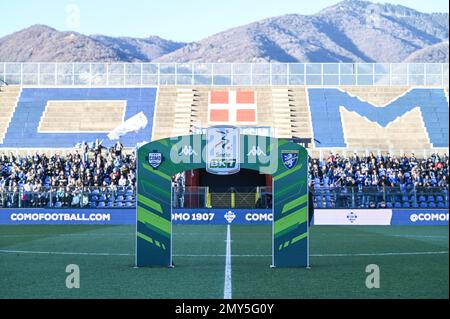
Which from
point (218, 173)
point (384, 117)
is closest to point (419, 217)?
point (384, 117)

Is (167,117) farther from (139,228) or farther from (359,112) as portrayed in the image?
(139,228)

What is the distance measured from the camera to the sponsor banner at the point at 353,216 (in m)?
41.3

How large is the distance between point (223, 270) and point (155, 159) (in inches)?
97.9

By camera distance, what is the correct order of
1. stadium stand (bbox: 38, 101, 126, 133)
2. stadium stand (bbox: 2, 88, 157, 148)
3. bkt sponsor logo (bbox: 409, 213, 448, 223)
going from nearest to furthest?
bkt sponsor logo (bbox: 409, 213, 448, 223)
stadium stand (bbox: 2, 88, 157, 148)
stadium stand (bbox: 38, 101, 126, 133)

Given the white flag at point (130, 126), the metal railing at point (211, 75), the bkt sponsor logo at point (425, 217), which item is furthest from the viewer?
the metal railing at point (211, 75)

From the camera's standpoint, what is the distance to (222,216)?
137 feet

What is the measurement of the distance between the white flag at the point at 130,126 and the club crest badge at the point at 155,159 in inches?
1676

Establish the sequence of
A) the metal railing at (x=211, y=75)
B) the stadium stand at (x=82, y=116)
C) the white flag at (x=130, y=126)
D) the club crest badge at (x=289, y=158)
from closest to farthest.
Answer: the club crest badge at (x=289, y=158)
the white flag at (x=130, y=126)
the stadium stand at (x=82, y=116)
the metal railing at (x=211, y=75)

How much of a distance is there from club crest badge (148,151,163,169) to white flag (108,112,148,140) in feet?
140

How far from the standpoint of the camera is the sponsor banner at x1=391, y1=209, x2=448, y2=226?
136 feet

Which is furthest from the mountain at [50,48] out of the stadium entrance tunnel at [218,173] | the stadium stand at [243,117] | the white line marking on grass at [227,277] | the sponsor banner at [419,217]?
the stadium entrance tunnel at [218,173]

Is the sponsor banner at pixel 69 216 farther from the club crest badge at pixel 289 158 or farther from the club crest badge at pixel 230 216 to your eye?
the club crest badge at pixel 289 158

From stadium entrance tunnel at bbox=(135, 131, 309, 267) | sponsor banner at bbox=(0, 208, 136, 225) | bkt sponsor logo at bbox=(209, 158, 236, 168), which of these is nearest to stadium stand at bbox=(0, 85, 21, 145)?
sponsor banner at bbox=(0, 208, 136, 225)

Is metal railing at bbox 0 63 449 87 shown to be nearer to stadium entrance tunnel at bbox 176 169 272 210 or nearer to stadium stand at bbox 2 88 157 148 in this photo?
stadium stand at bbox 2 88 157 148
